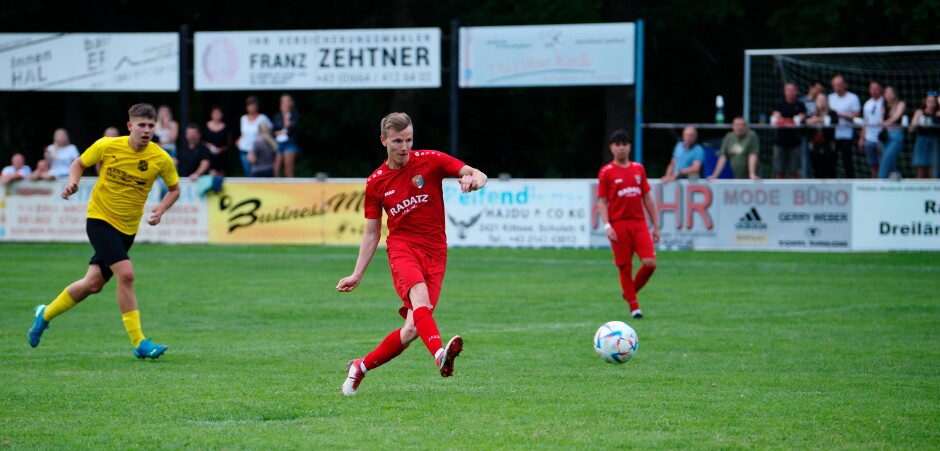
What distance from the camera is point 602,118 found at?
35000mm

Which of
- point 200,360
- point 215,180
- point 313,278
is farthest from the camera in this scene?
point 215,180

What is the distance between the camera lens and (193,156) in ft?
70.3

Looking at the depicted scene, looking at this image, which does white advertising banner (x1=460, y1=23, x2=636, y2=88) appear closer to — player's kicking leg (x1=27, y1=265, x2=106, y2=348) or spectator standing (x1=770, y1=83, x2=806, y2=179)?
spectator standing (x1=770, y1=83, x2=806, y2=179)

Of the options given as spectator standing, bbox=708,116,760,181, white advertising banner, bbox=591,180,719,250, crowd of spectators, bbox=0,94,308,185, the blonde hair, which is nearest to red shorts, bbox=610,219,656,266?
the blonde hair

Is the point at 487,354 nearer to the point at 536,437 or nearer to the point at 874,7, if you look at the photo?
the point at 536,437

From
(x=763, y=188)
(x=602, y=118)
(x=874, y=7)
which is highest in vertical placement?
(x=874, y=7)

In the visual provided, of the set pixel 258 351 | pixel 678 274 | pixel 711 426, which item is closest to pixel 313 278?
pixel 678 274

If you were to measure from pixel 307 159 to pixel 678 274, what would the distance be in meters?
20.6

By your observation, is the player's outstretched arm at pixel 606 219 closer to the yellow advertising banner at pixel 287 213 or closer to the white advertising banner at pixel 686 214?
the white advertising banner at pixel 686 214

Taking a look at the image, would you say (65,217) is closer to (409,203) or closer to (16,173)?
(16,173)

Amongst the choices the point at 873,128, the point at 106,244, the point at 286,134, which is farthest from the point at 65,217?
the point at 873,128

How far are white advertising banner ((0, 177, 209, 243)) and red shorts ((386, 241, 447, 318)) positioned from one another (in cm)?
1400

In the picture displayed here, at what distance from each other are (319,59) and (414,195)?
16388mm

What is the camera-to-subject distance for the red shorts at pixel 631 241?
12906 millimetres
